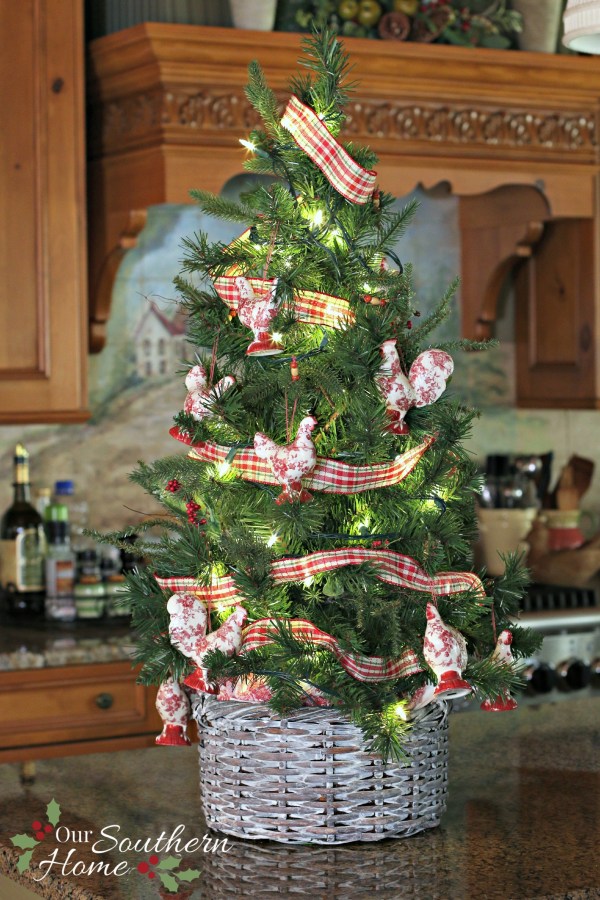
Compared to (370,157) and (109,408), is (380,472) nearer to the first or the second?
(370,157)

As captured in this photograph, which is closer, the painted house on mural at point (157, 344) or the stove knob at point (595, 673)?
the stove knob at point (595, 673)

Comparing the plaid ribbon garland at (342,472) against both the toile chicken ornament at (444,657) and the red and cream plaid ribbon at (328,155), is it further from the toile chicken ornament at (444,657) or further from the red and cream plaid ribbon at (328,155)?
the red and cream plaid ribbon at (328,155)

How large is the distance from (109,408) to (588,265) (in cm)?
126

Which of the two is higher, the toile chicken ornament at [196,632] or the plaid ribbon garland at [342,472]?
the plaid ribbon garland at [342,472]

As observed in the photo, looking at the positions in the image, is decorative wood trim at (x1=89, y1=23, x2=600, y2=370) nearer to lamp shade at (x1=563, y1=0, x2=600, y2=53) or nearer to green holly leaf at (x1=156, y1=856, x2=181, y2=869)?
lamp shade at (x1=563, y1=0, x2=600, y2=53)

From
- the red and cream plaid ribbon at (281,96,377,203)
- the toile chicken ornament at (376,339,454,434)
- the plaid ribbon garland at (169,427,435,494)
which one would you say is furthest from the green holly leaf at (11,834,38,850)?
the red and cream plaid ribbon at (281,96,377,203)

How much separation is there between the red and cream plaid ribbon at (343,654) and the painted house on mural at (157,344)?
218cm

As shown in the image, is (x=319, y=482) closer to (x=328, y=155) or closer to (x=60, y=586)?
(x=328, y=155)

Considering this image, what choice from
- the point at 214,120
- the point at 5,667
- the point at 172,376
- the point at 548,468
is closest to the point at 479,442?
the point at 548,468

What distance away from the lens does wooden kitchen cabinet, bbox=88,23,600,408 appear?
108 inches

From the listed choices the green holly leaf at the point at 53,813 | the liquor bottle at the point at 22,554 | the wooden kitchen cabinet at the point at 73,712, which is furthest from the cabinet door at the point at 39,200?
the green holly leaf at the point at 53,813

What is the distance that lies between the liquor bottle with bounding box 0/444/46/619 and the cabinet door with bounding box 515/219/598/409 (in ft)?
4.55

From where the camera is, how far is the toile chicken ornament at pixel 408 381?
1.12 metres

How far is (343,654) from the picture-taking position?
1112mm
